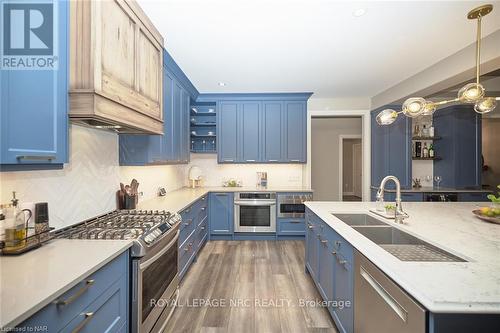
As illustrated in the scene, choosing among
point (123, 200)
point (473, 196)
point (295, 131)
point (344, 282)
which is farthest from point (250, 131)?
point (473, 196)

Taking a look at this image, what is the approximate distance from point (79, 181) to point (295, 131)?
→ 138 inches

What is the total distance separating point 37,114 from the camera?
3.91 ft

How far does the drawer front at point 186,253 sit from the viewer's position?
2.61m

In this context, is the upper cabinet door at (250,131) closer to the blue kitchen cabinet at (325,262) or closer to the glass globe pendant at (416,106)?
the blue kitchen cabinet at (325,262)

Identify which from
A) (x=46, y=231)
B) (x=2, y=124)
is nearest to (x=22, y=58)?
(x=2, y=124)

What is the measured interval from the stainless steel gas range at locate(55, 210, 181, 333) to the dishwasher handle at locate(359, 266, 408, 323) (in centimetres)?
135

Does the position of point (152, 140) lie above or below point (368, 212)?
above

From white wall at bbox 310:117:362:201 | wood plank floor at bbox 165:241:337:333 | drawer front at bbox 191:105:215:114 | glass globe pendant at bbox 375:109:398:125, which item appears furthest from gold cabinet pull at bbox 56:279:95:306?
white wall at bbox 310:117:362:201

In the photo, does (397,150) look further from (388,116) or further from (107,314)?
(107,314)

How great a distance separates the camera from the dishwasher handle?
3.37 ft

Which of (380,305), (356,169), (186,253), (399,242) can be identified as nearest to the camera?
(380,305)

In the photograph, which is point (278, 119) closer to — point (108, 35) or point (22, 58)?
point (108, 35)

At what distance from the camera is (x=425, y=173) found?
4.73m

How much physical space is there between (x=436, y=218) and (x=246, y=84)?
3.10 meters
